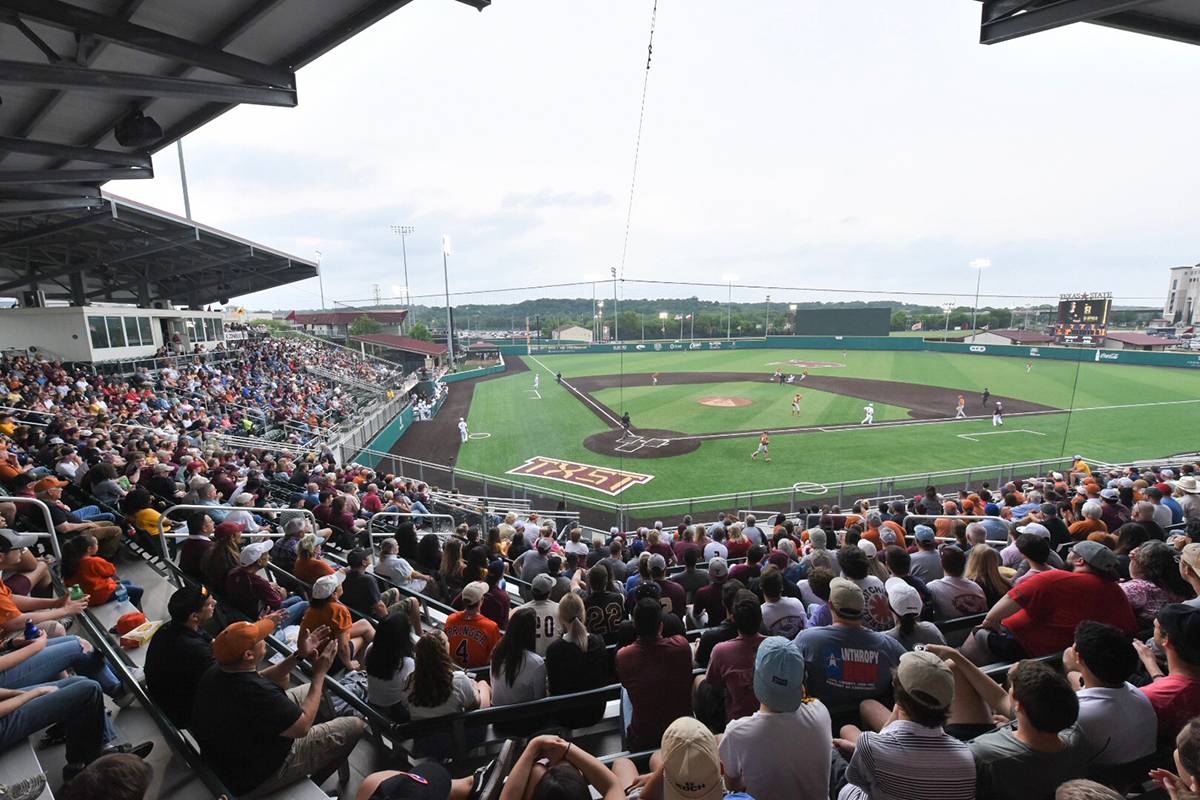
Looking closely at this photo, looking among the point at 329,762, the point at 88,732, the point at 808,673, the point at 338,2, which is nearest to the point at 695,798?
the point at 808,673

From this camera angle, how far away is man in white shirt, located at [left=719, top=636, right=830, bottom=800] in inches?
95.0

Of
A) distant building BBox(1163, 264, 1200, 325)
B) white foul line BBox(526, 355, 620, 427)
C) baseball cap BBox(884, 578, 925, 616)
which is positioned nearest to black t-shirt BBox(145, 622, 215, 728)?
baseball cap BBox(884, 578, 925, 616)

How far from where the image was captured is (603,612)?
4.62 metres

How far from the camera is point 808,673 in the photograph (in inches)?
128

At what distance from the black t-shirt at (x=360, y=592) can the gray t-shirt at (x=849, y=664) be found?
3.75m

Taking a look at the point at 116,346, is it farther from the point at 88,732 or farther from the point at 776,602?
the point at 776,602

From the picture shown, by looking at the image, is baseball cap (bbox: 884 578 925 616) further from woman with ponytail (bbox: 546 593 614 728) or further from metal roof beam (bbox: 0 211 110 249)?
metal roof beam (bbox: 0 211 110 249)

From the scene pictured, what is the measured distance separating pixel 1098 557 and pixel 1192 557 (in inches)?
27.9

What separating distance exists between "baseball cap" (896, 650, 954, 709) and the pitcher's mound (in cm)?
2988

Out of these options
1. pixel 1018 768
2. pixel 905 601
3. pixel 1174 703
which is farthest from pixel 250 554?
pixel 1174 703

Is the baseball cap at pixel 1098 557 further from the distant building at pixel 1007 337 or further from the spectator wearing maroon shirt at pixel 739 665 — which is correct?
the distant building at pixel 1007 337

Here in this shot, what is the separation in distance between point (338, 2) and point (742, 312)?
2109 inches

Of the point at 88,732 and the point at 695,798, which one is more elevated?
the point at 695,798

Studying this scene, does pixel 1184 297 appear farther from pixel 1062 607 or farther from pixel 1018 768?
pixel 1018 768
